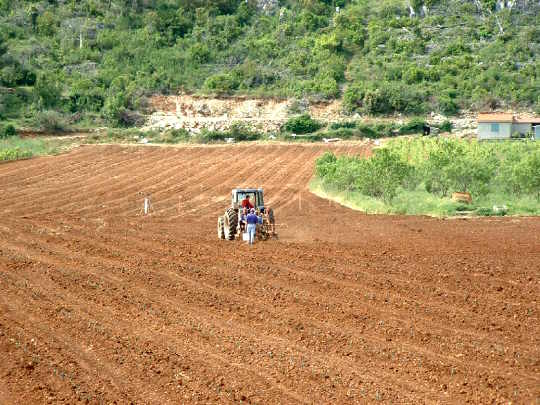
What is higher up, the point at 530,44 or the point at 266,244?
the point at 530,44

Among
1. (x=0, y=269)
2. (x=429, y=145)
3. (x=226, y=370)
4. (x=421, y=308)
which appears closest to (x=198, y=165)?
(x=429, y=145)

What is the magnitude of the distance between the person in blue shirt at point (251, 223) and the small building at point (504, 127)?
137 feet

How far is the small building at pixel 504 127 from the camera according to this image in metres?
64.4

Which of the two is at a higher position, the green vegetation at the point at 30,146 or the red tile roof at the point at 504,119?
the red tile roof at the point at 504,119

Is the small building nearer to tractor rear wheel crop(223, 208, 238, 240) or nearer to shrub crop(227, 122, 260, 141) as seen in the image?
shrub crop(227, 122, 260, 141)

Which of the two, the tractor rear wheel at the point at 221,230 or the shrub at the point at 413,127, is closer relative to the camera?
the tractor rear wheel at the point at 221,230

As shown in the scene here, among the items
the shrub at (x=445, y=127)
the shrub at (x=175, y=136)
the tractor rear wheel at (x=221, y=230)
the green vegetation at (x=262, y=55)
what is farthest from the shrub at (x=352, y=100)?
the tractor rear wheel at (x=221, y=230)

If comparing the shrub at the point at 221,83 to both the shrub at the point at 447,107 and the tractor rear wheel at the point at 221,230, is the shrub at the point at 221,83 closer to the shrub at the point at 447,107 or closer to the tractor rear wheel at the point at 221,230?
the shrub at the point at 447,107

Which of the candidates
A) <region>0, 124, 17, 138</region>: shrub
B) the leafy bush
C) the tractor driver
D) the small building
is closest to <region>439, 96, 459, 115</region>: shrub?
the small building

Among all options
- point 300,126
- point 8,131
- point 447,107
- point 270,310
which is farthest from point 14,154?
point 270,310

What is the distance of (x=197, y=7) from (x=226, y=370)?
90133 millimetres

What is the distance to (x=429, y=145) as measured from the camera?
153 ft

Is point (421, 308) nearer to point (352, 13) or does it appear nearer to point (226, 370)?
point (226, 370)

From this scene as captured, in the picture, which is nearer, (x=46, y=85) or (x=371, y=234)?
(x=371, y=234)
